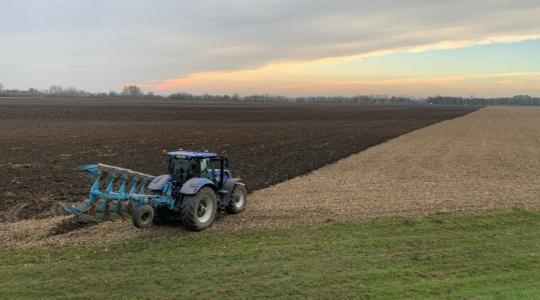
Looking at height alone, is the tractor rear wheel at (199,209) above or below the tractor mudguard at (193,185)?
below

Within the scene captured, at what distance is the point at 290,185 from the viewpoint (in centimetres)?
1608

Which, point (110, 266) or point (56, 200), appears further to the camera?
point (56, 200)

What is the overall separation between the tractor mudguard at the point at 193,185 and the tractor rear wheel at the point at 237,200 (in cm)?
132

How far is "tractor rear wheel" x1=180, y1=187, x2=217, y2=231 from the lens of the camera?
32.2 ft

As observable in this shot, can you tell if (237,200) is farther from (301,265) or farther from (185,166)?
(301,265)

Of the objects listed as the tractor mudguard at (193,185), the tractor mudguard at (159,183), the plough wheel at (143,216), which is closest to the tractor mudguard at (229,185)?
the tractor mudguard at (193,185)

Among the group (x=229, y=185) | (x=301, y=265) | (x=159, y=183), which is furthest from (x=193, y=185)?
(x=301, y=265)

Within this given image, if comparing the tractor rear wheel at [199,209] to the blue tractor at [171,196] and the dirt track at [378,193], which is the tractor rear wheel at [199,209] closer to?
the blue tractor at [171,196]

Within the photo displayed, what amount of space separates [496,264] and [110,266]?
6.23m

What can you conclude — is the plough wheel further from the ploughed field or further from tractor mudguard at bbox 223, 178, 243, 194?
the ploughed field

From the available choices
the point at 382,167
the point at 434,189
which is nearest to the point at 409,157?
the point at 382,167

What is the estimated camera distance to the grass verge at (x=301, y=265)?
6.67 m

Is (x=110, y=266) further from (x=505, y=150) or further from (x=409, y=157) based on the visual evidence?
(x=505, y=150)

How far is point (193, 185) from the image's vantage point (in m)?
9.98
